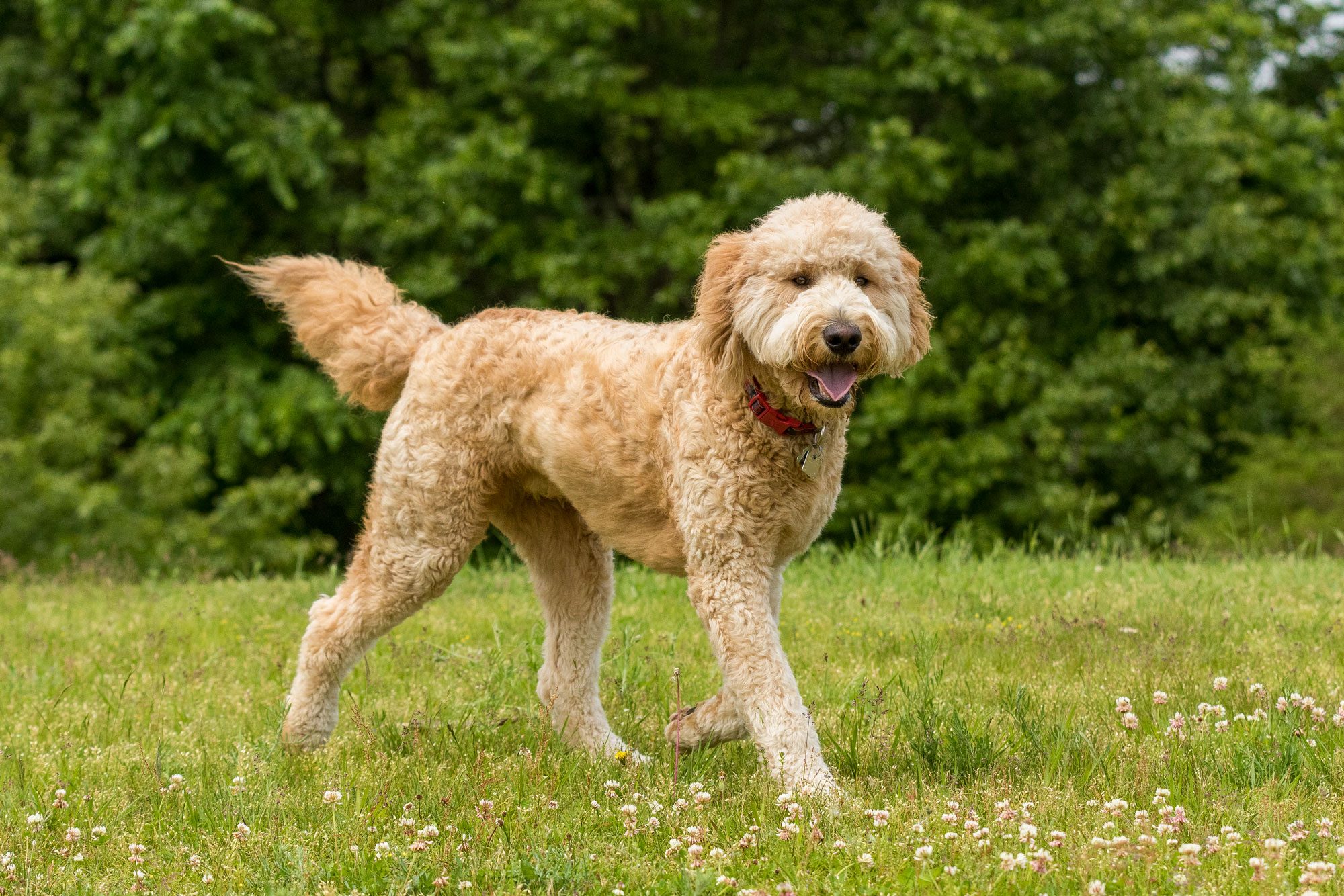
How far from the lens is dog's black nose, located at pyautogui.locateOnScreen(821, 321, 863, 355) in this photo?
12.4 feet

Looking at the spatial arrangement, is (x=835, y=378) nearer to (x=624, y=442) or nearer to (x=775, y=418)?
(x=775, y=418)

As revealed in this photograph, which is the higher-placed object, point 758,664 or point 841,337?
point 841,337

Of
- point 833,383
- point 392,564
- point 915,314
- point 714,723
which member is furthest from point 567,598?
point 915,314

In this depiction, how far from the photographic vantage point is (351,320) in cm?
504

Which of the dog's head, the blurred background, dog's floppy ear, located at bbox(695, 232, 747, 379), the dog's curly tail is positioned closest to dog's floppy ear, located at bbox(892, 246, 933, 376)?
the dog's head

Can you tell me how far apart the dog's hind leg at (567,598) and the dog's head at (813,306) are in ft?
3.68

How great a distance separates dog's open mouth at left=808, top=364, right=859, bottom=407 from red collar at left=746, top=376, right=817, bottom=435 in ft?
0.58

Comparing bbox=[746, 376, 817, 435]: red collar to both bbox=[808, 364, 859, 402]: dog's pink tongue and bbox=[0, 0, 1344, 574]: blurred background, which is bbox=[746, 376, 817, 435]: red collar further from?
bbox=[0, 0, 1344, 574]: blurred background

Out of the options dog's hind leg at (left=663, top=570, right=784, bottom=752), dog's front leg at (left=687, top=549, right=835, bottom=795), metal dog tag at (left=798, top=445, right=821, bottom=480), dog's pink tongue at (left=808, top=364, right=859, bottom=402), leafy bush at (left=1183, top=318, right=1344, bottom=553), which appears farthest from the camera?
leafy bush at (left=1183, top=318, right=1344, bottom=553)

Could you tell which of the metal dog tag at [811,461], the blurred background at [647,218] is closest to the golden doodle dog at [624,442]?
the metal dog tag at [811,461]

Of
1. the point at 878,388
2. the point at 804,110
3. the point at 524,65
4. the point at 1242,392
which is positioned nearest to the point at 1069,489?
the point at 878,388

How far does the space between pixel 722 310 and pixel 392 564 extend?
154 centimetres

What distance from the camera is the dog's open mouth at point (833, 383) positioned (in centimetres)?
387

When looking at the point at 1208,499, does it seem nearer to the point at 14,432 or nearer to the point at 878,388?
the point at 878,388
